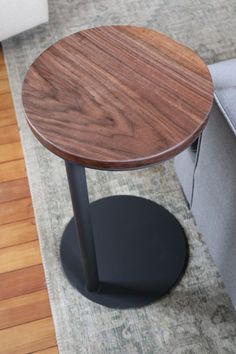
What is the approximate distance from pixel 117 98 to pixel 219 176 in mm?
331

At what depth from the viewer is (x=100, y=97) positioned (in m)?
0.85

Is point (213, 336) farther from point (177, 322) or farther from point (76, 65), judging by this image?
point (76, 65)

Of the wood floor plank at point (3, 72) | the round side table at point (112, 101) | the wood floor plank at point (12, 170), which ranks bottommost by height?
the wood floor plank at point (12, 170)

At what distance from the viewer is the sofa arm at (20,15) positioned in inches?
65.6

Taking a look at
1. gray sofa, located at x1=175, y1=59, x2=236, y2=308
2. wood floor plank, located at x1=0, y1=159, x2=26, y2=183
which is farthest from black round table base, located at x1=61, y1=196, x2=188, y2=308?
wood floor plank, located at x1=0, y1=159, x2=26, y2=183

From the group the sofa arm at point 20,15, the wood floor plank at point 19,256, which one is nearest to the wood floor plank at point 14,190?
the wood floor plank at point 19,256

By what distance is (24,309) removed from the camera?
124 centimetres

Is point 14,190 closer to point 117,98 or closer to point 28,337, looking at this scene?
point 28,337

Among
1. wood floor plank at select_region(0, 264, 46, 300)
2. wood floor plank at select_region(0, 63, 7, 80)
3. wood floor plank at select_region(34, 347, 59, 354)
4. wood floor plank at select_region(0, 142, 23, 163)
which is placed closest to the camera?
wood floor plank at select_region(34, 347, 59, 354)

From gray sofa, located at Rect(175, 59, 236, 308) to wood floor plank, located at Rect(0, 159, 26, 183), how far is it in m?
0.53

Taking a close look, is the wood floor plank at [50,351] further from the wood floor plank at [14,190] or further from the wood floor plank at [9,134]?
the wood floor plank at [9,134]

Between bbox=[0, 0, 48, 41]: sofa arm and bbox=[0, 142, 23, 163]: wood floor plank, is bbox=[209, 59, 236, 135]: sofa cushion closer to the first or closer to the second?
bbox=[0, 142, 23, 163]: wood floor plank

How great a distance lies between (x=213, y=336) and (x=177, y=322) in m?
0.09

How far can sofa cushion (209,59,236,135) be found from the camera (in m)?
0.93
